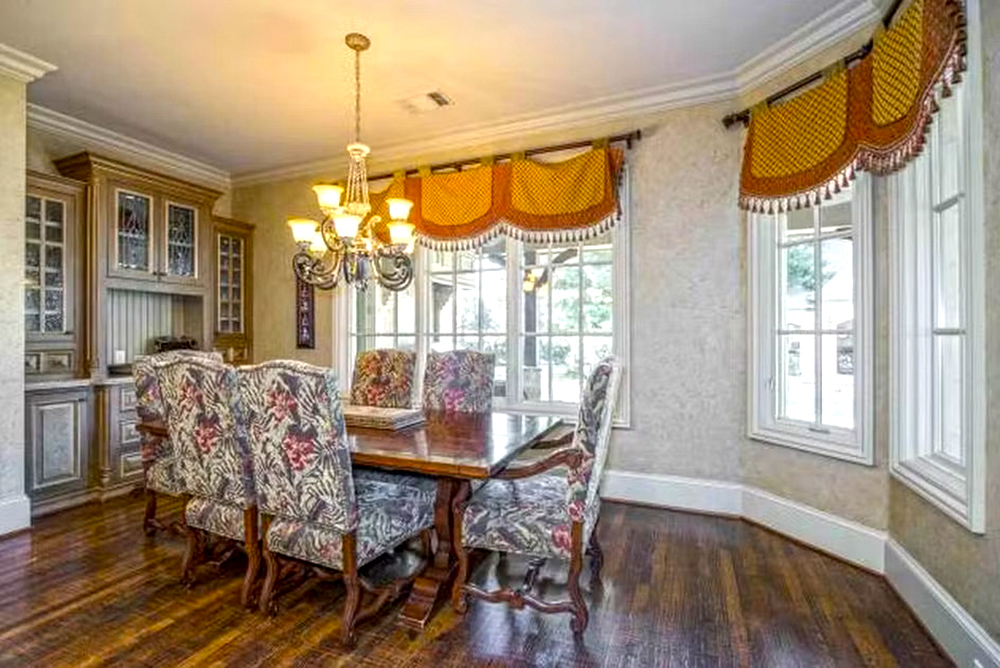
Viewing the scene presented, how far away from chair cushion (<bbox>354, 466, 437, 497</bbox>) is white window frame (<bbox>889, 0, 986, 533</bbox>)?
2.04 meters

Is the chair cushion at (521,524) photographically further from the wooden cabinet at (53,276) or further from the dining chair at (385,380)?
the wooden cabinet at (53,276)

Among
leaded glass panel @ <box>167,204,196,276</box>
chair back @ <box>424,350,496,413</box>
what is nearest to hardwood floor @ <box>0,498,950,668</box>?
chair back @ <box>424,350,496,413</box>

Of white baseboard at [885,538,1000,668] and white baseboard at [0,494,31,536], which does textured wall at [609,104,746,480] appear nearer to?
white baseboard at [885,538,1000,668]

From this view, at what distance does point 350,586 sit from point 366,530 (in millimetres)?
206

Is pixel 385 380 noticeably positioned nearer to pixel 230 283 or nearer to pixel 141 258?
pixel 141 258

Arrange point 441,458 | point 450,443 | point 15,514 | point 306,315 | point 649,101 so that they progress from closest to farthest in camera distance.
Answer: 1. point 441,458
2. point 450,443
3. point 15,514
4. point 649,101
5. point 306,315

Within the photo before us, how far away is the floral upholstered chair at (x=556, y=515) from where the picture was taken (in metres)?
2.05

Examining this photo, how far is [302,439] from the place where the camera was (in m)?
1.96

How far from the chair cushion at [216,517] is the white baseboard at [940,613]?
8.98 ft

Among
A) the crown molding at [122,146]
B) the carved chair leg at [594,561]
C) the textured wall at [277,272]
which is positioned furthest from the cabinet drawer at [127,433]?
the carved chair leg at [594,561]

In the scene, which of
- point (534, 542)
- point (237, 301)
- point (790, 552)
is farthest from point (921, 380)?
point (237, 301)

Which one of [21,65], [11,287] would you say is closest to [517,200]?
[21,65]

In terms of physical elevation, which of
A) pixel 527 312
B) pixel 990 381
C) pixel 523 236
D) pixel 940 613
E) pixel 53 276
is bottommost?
pixel 940 613

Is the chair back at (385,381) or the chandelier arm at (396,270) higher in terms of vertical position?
the chandelier arm at (396,270)
